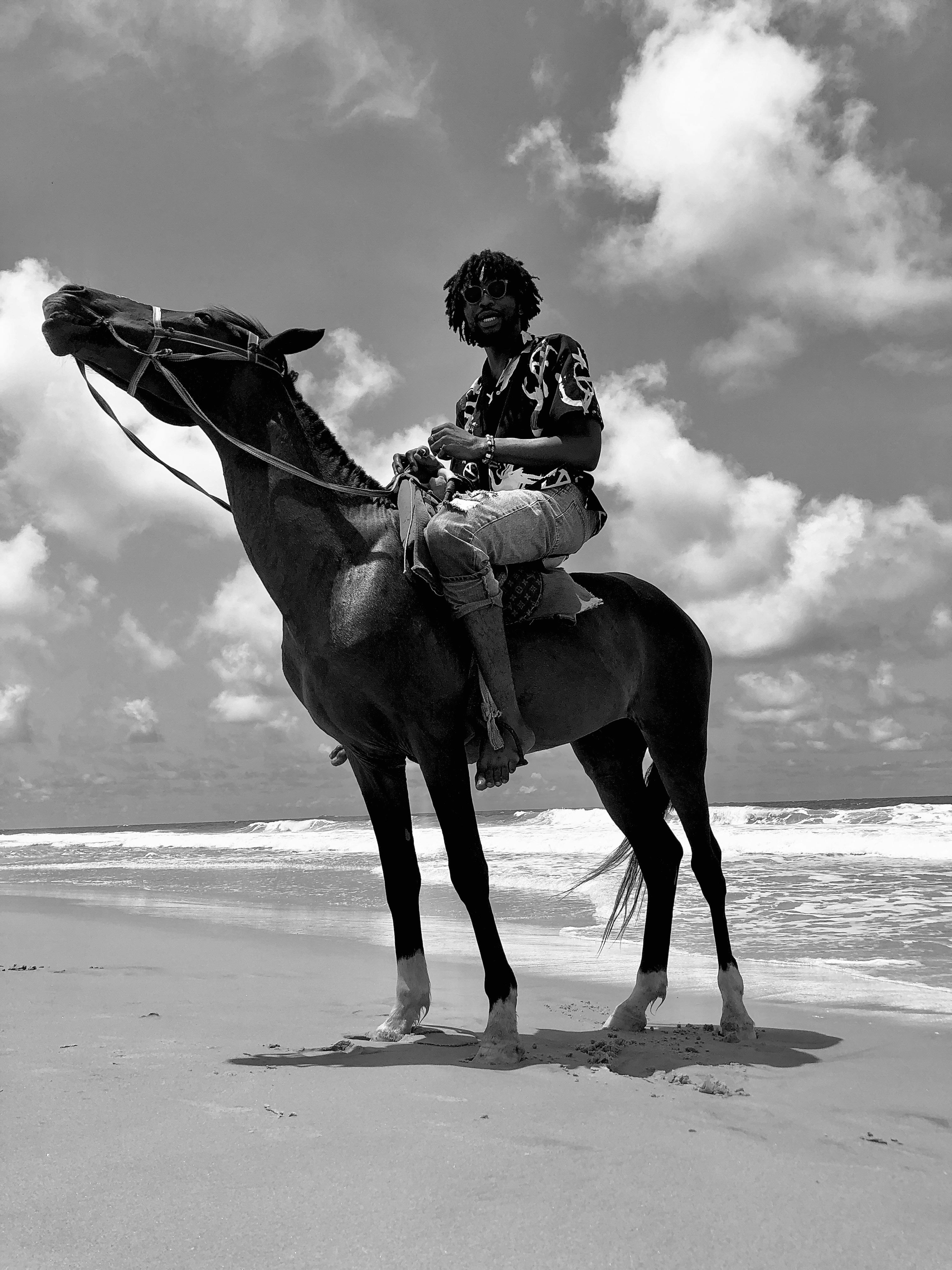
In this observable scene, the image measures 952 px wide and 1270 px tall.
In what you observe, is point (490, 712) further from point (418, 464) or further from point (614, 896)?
point (614, 896)

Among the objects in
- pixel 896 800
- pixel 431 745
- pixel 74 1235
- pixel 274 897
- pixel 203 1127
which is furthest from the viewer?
pixel 896 800

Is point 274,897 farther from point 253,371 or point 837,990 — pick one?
point 253,371

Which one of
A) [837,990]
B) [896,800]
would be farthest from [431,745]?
[896,800]

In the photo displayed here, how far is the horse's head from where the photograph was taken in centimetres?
375

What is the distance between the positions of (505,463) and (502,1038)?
237 centimetres

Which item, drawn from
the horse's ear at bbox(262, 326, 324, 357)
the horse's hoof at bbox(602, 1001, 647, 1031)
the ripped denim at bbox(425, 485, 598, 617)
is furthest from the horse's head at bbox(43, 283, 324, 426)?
the horse's hoof at bbox(602, 1001, 647, 1031)

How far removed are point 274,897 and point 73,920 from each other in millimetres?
3541

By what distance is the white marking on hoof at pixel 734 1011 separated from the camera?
4.13 meters

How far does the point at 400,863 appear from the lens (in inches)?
165

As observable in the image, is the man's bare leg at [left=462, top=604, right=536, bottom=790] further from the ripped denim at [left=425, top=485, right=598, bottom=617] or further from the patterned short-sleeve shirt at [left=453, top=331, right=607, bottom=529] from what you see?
the patterned short-sleeve shirt at [left=453, top=331, right=607, bottom=529]

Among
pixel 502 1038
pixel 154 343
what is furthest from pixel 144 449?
pixel 502 1038

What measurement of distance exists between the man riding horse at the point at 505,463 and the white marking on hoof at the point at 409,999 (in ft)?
2.83

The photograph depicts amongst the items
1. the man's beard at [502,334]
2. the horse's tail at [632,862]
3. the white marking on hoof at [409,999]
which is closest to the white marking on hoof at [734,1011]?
the horse's tail at [632,862]

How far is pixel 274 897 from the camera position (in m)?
12.3
